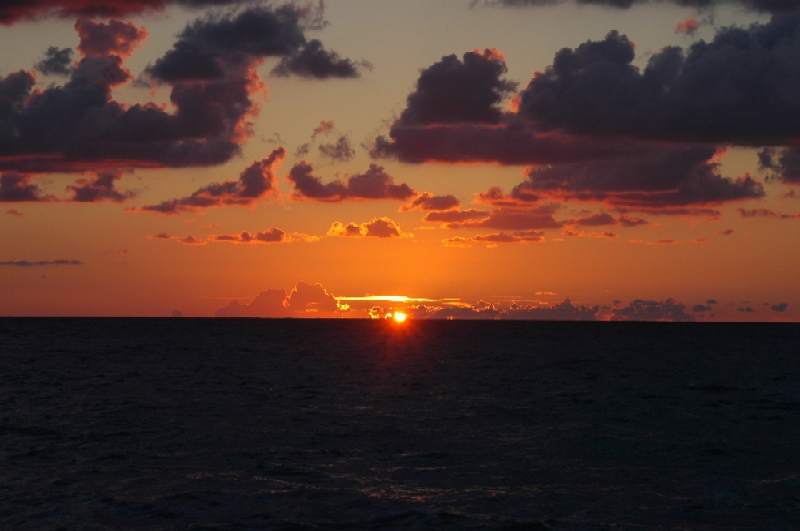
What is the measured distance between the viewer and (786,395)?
212 ft

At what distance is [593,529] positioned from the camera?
24531 millimetres

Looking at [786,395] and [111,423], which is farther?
[786,395]

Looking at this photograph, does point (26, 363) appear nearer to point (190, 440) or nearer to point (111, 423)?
point (111, 423)

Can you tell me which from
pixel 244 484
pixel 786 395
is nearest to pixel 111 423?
pixel 244 484

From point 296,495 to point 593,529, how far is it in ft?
33.6

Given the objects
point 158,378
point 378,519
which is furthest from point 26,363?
point 378,519

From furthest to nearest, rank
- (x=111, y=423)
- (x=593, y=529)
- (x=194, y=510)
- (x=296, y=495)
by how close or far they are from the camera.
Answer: (x=111, y=423) < (x=296, y=495) < (x=194, y=510) < (x=593, y=529)

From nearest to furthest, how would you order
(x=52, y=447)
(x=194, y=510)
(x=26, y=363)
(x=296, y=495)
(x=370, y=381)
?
1. (x=194, y=510)
2. (x=296, y=495)
3. (x=52, y=447)
4. (x=370, y=381)
5. (x=26, y=363)

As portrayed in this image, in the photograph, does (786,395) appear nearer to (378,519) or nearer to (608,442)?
(608,442)

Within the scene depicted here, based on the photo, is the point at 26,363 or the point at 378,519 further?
the point at 26,363

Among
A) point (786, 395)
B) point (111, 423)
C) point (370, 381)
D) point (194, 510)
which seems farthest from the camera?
point (370, 381)

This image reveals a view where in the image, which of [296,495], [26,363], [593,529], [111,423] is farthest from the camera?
[26,363]

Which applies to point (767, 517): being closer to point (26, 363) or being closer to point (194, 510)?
point (194, 510)

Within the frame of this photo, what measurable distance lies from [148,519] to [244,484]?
16.9ft
